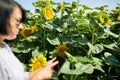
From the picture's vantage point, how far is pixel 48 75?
248 centimetres

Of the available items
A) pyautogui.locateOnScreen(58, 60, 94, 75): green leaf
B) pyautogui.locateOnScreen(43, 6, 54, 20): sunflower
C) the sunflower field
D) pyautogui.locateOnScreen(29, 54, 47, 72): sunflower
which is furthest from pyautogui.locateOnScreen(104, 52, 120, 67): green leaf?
pyautogui.locateOnScreen(43, 6, 54, 20): sunflower

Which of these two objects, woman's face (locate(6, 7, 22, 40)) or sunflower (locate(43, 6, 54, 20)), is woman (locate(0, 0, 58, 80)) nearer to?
woman's face (locate(6, 7, 22, 40))

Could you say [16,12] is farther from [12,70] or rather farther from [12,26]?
[12,70]

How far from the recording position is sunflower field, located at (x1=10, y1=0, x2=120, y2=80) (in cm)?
254

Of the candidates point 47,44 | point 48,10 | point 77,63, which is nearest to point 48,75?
point 77,63

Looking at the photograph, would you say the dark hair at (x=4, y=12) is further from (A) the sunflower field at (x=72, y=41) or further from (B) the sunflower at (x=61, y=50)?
(B) the sunflower at (x=61, y=50)

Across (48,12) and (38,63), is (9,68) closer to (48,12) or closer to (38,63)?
(38,63)

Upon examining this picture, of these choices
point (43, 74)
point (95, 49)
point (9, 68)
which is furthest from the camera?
point (95, 49)

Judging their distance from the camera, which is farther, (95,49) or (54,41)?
(54,41)

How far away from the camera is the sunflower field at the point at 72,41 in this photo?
2535 millimetres

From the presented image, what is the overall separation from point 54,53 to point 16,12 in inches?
26.6

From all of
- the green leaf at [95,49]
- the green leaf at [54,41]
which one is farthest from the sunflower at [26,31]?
the green leaf at [95,49]

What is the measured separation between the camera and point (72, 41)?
9.49ft

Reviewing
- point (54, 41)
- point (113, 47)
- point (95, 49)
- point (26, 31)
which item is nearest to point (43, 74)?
point (95, 49)
